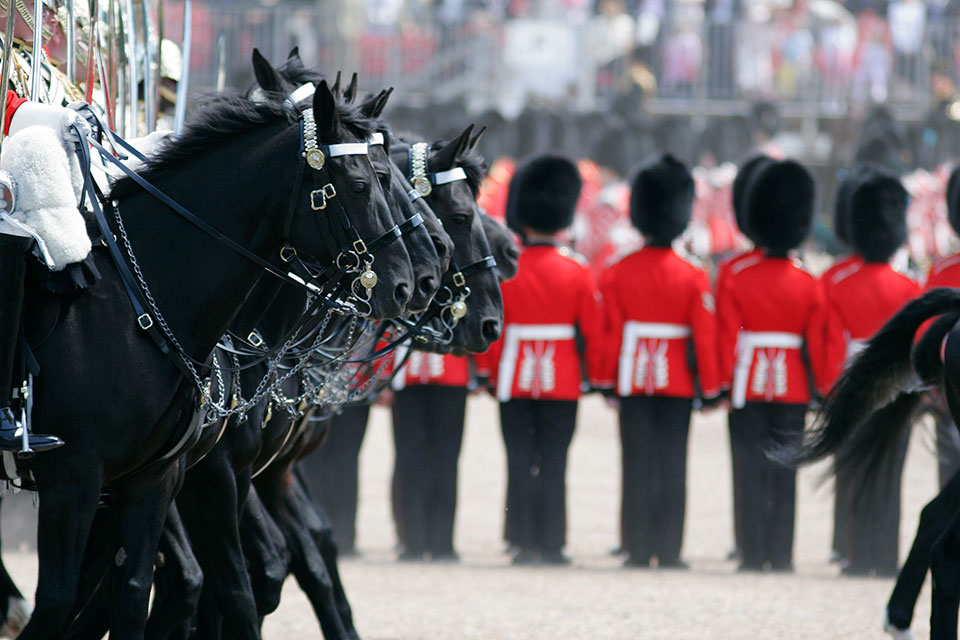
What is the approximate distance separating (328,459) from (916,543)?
3619mm

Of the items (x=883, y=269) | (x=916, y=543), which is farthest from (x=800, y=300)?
(x=916, y=543)

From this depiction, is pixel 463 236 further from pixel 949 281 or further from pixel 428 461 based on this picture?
pixel 428 461

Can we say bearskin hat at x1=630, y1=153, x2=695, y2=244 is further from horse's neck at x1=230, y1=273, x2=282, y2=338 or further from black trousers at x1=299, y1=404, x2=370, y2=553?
horse's neck at x1=230, y1=273, x2=282, y2=338

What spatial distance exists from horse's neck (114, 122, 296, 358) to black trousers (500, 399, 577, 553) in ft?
13.7

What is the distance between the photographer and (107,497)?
443 centimetres

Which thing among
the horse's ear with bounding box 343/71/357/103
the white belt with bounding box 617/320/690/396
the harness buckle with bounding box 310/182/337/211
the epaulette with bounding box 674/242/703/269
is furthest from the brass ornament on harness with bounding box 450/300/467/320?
the epaulette with bounding box 674/242/703/269

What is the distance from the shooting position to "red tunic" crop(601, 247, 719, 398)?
8070 millimetres

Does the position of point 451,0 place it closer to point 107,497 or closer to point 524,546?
point 524,546

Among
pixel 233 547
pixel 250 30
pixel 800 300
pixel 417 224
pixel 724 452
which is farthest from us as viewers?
pixel 250 30

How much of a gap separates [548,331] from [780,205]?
4.27 ft

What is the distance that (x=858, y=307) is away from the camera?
8.05m

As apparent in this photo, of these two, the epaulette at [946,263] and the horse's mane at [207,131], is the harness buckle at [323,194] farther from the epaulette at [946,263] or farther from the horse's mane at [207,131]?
the epaulette at [946,263]

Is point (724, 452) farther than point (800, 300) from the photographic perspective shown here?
Yes

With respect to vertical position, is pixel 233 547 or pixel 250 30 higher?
pixel 250 30
